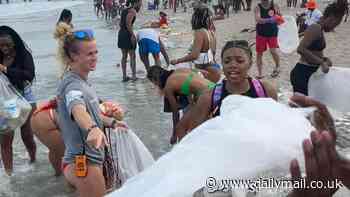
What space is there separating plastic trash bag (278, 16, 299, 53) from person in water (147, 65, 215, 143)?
249cm

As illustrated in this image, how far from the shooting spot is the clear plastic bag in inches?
200

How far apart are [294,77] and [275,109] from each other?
12.0 feet

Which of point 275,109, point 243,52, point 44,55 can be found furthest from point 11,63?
point 44,55

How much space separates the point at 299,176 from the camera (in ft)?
4.85

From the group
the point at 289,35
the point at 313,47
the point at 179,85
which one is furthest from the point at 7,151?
the point at 289,35

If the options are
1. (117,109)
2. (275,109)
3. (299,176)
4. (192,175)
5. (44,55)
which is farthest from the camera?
(44,55)

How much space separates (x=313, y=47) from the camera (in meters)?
5.46

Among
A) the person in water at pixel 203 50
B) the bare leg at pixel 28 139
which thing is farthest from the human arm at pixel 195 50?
the bare leg at pixel 28 139

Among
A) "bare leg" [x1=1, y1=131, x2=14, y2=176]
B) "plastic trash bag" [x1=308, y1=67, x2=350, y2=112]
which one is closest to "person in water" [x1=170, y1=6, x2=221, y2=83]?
"plastic trash bag" [x1=308, y1=67, x2=350, y2=112]

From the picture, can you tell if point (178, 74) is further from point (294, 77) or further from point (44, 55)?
point (44, 55)

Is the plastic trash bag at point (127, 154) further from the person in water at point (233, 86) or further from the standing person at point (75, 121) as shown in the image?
the person in water at point (233, 86)

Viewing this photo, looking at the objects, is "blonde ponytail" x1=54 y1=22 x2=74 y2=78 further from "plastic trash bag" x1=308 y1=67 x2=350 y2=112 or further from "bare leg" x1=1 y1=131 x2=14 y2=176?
"plastic trash bag" x1=308 y1=67 x2=350 y2=112

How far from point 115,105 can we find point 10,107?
161 centimetres

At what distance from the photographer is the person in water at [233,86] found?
11.6ft
